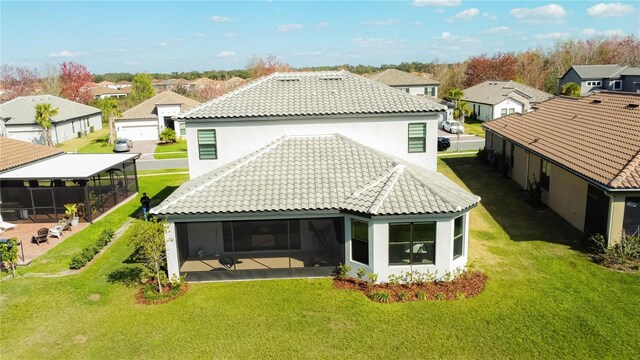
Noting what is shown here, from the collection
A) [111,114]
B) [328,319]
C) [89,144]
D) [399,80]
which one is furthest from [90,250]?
[399,80]

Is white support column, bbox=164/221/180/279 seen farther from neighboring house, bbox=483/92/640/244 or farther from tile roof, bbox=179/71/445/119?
neighboring house, bbox=483/92/640/244

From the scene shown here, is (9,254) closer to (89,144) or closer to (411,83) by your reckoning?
(89,144)

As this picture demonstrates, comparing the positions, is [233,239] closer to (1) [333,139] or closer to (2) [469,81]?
(1) [333,139]

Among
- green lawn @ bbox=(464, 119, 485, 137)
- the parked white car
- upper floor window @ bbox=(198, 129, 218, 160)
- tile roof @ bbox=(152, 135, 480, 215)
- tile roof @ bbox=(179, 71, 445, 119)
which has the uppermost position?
tile roof @ bbox=(179, 71, 445, 119)

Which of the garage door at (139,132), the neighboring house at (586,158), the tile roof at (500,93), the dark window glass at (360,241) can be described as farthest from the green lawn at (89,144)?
the tile roof at (500,93)

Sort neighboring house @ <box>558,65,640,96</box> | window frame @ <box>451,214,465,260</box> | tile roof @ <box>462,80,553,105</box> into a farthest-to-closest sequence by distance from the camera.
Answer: neighboring house @ <box>558,65,640,96</box>, tile roof @ <box>462,80,553,105</box>, window frame @ <box>451,214,465,260</box>

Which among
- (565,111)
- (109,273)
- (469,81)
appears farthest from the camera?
(469,81)

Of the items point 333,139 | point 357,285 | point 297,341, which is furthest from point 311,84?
point 297,341

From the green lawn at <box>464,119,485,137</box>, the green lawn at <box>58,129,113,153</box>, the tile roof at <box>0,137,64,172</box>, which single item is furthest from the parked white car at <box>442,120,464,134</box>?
the tile roof at <box>0,137,64,172</box>

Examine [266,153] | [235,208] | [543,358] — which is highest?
[266,153]
